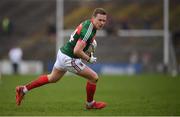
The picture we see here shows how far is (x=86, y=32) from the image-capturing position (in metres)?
13.5

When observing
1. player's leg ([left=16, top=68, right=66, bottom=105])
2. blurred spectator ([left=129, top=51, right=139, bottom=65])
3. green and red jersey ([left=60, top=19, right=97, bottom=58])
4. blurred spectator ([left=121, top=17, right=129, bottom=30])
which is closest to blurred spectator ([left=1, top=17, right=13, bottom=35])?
blurred spectator ([left=121, top=17, right=129, bottom=30])

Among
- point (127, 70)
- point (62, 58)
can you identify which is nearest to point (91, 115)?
point (62, 58)

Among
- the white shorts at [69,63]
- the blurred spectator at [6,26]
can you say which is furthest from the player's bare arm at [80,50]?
the blurred spectator at [6,26]

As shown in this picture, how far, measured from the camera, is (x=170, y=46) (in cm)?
4294

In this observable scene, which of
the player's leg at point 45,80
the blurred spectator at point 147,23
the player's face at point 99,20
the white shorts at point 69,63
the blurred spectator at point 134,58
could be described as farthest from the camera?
the blurred spectator at point 147,23

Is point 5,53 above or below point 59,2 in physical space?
below

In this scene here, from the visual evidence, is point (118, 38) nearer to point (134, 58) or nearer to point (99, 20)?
point (134, 58)

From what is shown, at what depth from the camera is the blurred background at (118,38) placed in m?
42.1

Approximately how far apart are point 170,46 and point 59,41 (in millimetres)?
7173

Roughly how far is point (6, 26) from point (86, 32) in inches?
1293

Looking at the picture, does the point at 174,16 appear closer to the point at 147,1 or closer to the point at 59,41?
the point at 147,1

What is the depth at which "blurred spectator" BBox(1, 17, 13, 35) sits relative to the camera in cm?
4572

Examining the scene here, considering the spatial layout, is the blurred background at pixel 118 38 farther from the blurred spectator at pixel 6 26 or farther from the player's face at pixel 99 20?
the player's face at pixel 99 20

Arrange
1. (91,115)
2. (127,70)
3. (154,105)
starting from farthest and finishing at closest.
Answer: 1. (127,70)
2. (154,105)
3. (91,115)
